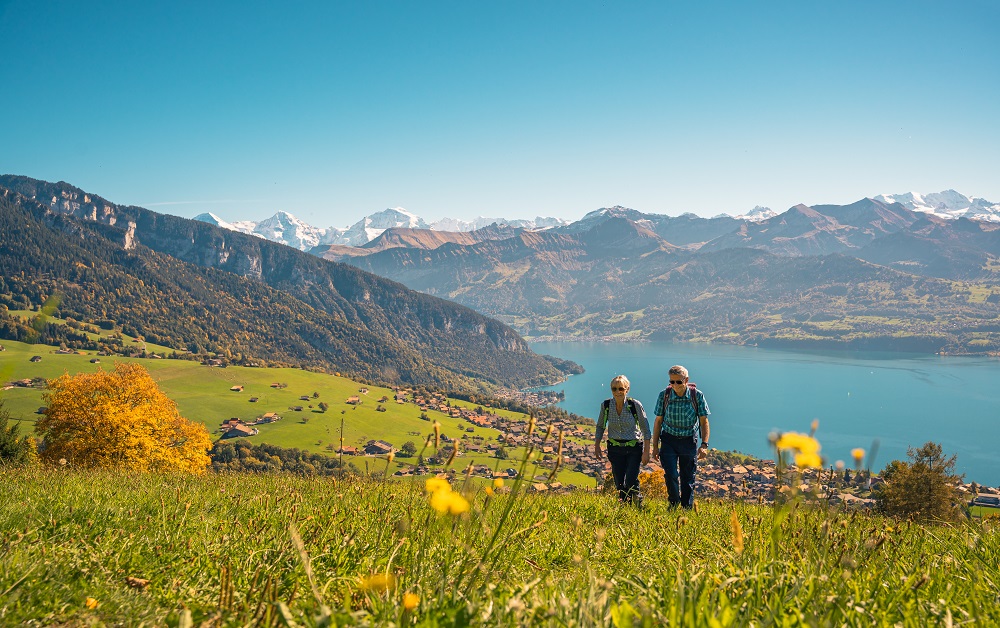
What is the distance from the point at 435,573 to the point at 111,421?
3216cm

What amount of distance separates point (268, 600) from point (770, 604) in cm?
198

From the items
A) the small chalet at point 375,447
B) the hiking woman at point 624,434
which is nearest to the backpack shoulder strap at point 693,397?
the hiking woman at point 624,434

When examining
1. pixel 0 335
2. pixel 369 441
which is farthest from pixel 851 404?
pixel 0 335

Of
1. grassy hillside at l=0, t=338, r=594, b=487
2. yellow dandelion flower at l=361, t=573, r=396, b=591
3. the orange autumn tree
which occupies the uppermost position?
yellow dandelion flower at l=361, t=573, r=396, b=591

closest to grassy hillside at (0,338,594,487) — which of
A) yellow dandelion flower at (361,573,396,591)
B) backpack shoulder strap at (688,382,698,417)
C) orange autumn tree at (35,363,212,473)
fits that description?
orange autumn tree at (35,363,212,473)

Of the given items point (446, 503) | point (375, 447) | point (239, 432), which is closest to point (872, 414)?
point (375, 447)

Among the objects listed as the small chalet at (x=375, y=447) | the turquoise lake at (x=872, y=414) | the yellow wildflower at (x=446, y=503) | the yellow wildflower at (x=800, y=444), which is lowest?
the small chalet at (x=375, y=447)

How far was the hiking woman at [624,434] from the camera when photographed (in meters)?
8.86

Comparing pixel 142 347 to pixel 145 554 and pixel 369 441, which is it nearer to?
pixel 369 441

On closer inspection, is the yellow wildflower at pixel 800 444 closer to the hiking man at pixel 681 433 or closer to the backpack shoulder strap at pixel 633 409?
the hiking man at pixel 681 433

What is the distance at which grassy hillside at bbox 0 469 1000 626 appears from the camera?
2.02 metres

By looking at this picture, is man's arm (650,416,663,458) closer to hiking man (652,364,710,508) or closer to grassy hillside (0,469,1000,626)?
hiking man (652,364,710,508)

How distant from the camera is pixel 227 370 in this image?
16088 centimetres

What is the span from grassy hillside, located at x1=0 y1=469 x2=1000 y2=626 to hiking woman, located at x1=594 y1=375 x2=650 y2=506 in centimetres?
417
